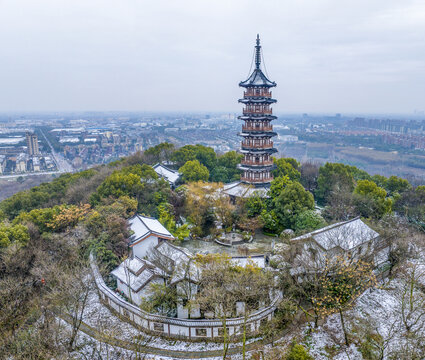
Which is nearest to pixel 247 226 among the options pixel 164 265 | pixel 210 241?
pixel 210 241

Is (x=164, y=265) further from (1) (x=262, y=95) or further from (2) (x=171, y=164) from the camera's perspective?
(2) (x=171, y=164)

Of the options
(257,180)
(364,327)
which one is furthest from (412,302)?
(257,180)

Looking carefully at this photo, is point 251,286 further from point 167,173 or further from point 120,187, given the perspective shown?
point 167,173

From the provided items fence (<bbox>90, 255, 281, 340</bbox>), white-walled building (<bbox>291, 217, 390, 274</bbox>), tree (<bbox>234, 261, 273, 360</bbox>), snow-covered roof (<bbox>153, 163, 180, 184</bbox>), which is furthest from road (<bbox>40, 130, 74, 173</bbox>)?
tree (<bbox>234, 261, 273, 360</bbox>)

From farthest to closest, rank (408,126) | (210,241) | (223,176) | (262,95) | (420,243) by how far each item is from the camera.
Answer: (408,126) < (223,176) < (262,95) < (210,241) < (420,243)

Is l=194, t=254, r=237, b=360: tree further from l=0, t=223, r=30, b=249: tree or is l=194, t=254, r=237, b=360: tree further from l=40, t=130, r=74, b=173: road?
l=40, t=130, r=74, b=173: road

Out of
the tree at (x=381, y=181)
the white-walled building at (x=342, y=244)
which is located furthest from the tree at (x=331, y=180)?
the white-walled building at (x=342, y=244)

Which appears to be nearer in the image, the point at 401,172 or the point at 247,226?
the point at 247,226
